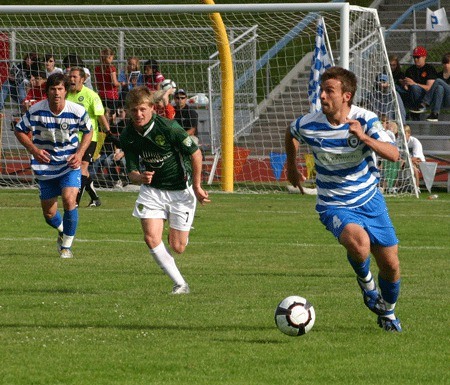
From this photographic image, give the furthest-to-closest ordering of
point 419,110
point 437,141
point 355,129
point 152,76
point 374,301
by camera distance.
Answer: point 419,110, point 437,141, point 152,76, point 374,301, point 355,129

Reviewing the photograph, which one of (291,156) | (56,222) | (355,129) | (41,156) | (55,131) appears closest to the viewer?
(355,129)

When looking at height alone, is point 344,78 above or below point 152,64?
above

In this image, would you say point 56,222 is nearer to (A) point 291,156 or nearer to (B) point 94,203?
(A) point 291,156

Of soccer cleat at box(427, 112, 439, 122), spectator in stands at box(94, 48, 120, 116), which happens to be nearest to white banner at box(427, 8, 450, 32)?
soccer cleat at box(427, 112, 439, 122)

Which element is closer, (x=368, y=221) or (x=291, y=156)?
(x=368, y=221)

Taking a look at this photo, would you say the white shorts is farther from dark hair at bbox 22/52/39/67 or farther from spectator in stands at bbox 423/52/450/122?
spectator in stands at bbox 423/52/450/122

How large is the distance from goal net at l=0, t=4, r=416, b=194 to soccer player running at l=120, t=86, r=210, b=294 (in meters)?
9.93

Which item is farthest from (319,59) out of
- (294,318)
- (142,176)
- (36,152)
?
(294,318)

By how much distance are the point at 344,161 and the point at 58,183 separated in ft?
17.7

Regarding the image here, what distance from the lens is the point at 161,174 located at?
10.1m

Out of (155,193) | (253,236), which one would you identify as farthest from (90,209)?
(155,193)

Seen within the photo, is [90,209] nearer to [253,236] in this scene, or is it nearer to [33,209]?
[33,209]

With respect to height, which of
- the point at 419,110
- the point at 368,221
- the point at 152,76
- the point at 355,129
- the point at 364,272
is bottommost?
the point at 419,110

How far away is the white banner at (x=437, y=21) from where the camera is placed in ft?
92.1
